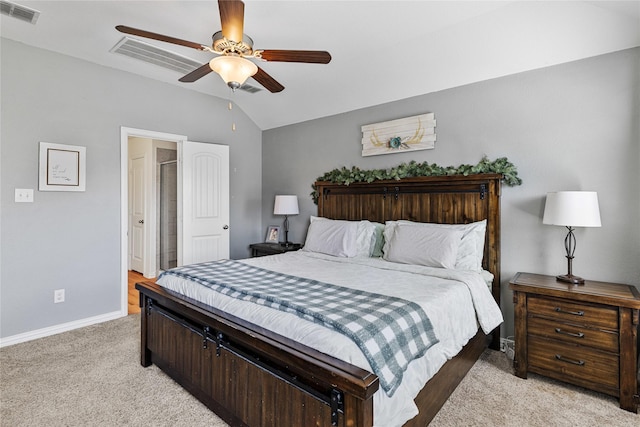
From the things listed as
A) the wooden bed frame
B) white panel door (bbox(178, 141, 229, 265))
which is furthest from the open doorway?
the wooden bed frame

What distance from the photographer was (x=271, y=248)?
4348mm

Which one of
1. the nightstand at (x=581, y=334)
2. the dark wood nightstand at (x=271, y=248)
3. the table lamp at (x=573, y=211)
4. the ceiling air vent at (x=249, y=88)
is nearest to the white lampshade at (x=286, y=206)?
the dark wood nightstand at (x=271, y=248)

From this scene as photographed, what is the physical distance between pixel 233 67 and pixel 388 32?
1.49m

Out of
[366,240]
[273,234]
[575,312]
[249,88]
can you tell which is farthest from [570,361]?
[249,88]

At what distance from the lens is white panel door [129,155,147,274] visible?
541cm

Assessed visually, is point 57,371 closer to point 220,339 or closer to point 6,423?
point 6,423

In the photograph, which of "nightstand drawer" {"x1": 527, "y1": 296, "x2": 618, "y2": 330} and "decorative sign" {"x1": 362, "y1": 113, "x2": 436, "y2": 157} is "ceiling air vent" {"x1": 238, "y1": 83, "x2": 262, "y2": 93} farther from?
"nightstand drawer" {"x1": 527, "y1": 296, "x2": 618, "y2": 330}

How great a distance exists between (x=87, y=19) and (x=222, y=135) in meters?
2.08

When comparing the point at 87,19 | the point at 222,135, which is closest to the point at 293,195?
the point at 222,135

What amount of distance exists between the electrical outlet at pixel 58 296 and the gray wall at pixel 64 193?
0.13ft

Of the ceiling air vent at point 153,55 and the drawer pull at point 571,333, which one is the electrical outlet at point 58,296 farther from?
the drawer pull at point 571,333

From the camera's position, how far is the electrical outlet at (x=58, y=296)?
10.7 ft

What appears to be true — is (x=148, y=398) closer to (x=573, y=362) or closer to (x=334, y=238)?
(x=334, y=238)

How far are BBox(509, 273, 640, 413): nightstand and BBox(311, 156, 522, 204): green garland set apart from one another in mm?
941
